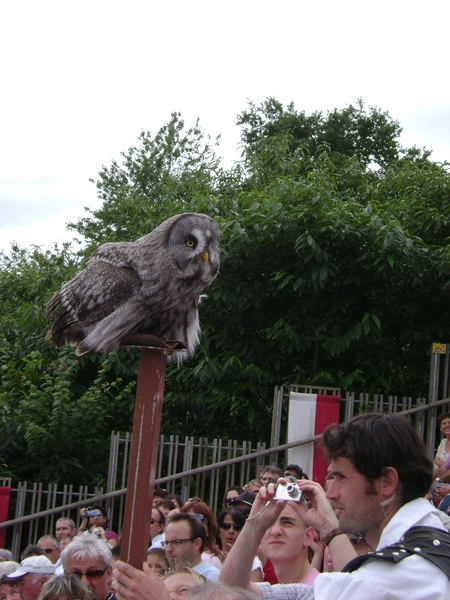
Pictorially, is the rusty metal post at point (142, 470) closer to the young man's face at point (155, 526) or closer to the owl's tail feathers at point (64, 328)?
the owl's tail feathers at point (64, 328)

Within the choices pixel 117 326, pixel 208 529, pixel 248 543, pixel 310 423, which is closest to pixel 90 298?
pixel 117 326

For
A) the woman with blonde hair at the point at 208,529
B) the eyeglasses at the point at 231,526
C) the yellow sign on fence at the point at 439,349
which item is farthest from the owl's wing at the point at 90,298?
the yellow sign on fence at the point at 439,349

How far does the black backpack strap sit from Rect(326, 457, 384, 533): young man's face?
27cm

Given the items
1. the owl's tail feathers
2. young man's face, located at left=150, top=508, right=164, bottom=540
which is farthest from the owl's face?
young man's face, located at left=150, top=508, right=164, bottom=540

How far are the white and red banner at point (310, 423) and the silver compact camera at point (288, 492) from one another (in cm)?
544

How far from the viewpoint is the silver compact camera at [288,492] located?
3.02 m

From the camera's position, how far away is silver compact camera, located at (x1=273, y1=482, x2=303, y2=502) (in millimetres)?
3021

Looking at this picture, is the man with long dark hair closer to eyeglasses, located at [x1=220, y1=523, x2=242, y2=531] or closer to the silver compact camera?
the silver compact camera

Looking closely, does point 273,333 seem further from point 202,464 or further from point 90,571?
point 90,571

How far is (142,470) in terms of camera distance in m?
3.06

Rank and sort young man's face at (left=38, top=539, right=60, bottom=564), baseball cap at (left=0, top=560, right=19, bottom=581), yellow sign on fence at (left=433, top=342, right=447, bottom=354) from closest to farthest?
baseball cap at (left=0, top=560, right=19, bottom=581) → young man's face at (left=38, top=539, right=60, bottom=564) → yellow sign on fence at (left=433, top=342, right=447, bottom=354)

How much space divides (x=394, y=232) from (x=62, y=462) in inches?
214

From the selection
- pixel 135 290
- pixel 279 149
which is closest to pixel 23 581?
pixel 135 290

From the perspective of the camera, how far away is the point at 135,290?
4.23 metres
